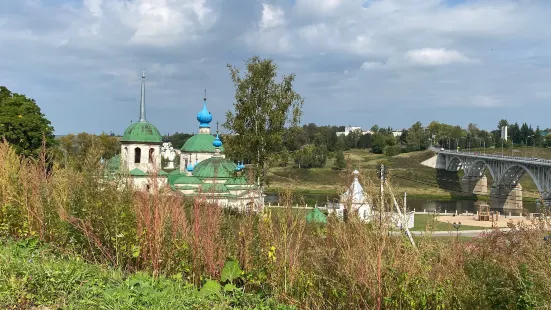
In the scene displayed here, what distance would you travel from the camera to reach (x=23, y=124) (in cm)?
2966

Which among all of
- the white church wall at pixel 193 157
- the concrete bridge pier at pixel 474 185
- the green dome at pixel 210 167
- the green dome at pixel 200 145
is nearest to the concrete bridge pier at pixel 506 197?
the concrete bridge pier at pixel 474 185

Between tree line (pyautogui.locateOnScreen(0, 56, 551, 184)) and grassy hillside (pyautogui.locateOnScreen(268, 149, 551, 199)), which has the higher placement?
tree line (pyautogui.locateOnScreen(0, 56, 551, 184))

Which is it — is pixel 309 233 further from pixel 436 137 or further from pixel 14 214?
pixel 436 137

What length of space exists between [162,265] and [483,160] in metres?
69.1

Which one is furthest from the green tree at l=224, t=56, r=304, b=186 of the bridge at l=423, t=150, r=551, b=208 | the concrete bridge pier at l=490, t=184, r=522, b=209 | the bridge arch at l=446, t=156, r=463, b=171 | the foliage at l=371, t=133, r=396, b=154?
the foliage at l=371, t=133, r=396, b=154

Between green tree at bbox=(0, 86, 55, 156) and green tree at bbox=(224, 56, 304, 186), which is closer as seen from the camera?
green tree at bbox=(224, 56, 304, 186)

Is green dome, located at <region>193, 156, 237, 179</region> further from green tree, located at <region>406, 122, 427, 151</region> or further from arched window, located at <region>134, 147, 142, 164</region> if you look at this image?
green tree, located at <region>406, 122, 427, 151</region>

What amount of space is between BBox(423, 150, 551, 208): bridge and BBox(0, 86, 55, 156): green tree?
117ft

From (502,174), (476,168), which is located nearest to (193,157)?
(502,174)

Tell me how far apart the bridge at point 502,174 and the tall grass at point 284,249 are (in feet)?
117

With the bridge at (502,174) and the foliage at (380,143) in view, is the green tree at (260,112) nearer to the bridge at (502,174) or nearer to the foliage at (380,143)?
the bridge at (502,174)

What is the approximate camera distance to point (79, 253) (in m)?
7.36

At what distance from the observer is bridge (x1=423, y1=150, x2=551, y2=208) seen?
172 ft

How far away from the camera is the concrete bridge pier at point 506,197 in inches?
2379
